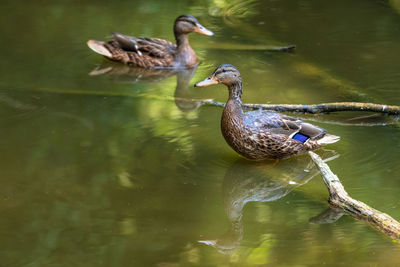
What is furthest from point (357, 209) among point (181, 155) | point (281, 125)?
point (181, 155)

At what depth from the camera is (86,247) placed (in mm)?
5359

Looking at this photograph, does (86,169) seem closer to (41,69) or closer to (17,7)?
(41,69)

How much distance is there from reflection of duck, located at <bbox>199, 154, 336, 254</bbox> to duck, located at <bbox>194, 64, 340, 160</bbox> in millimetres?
138

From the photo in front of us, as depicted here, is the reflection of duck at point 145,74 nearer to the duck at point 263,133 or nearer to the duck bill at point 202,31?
the duck bill at point 202,31

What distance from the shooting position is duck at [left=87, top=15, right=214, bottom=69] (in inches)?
403

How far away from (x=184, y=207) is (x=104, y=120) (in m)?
2.39

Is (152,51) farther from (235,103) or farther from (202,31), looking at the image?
(235,103)

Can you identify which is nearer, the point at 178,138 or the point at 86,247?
the point at 86,247

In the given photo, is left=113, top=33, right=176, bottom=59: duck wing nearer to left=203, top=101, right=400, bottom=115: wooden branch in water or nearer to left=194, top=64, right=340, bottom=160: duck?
left=203, top=101, right=400, bottom=115: wooden branch in water

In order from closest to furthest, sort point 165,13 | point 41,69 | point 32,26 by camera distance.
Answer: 1. point 41,69
2. point 32,26
3. point 165,13

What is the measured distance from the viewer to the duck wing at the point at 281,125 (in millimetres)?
6828

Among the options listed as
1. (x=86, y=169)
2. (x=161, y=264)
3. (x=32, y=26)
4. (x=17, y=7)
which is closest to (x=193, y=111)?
(x=86, y=169)

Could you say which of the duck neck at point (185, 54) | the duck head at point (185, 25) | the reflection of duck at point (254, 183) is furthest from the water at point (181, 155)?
the duck head at point (185, 25)

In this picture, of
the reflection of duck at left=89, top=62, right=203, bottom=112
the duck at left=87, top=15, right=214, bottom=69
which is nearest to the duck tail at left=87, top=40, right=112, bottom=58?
the duck at left=87, top=15, right=214, bottom=69
